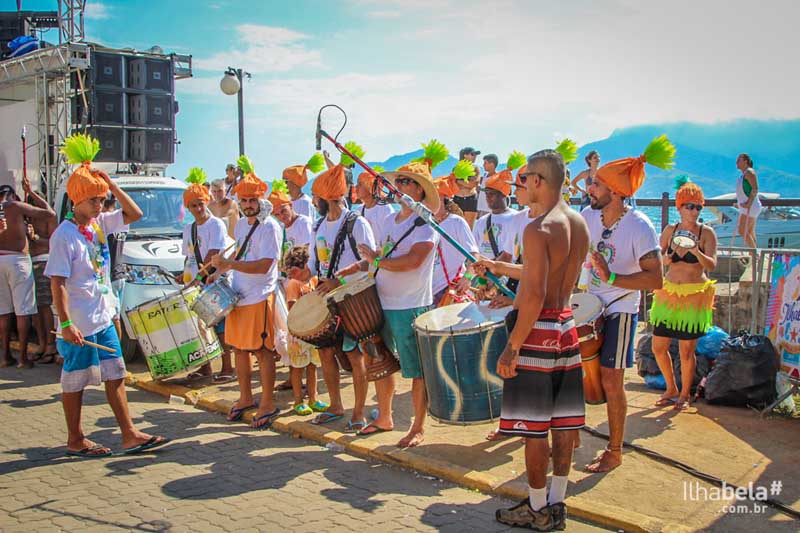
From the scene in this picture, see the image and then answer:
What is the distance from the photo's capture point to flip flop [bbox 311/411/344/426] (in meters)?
6.68

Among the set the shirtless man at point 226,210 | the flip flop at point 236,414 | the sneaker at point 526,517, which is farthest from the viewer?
the shirtless man at point 226,210

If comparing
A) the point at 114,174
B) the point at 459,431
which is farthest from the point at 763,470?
the point at 114,174

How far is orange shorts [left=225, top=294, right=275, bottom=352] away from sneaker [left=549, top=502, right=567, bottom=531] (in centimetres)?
317

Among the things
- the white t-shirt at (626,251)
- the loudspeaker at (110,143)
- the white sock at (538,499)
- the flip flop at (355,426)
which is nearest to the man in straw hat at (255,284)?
the flip flop at (355,426)

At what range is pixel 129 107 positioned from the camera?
14336mm

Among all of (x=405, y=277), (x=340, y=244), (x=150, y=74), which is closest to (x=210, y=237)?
(x=340, y=244)

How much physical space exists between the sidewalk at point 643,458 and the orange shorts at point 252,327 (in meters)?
0.73

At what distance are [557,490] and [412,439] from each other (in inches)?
67.5

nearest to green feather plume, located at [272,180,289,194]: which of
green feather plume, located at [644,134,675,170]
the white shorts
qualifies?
the white shorts

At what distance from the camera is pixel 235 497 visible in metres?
5.07

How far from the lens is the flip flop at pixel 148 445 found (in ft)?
19.8

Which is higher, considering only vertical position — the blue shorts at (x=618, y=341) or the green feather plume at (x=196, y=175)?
the green feather plume at (x=196, y=175)

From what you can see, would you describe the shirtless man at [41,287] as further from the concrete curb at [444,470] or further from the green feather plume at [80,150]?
the green feather plume at [80,150]

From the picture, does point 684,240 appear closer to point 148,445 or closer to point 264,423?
point 264,423
